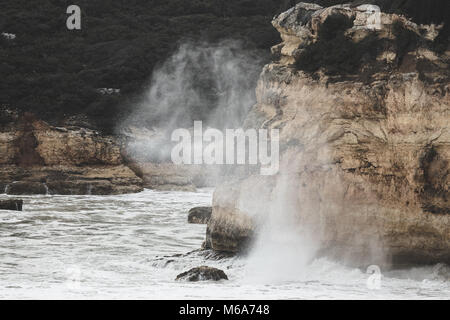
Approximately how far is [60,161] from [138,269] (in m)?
19.8

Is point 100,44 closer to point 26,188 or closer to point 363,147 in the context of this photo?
point 26,188

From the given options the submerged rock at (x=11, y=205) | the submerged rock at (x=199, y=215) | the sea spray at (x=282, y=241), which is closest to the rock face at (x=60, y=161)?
the submerged rock at (x=11, y=205)

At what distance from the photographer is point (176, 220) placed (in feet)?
59.9

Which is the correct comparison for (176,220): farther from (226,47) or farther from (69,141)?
(226,47)

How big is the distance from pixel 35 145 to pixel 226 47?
16.0 metres

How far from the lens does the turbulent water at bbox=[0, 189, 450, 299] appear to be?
26.4 ft

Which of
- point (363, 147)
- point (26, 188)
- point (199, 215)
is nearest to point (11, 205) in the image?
point (199, 215)

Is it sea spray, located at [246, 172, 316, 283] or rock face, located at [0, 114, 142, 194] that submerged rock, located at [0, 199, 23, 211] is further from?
sea spray, located at [246, 172, 316, 283]

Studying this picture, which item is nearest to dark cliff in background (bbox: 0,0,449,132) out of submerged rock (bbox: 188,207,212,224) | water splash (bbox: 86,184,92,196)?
water splash (bbox: 86,184,92,196)

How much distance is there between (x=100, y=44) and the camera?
1652 inches

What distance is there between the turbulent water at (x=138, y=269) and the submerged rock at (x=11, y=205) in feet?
4.34

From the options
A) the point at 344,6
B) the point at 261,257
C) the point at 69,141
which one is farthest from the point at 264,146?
the point at 69,141

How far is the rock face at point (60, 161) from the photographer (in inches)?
1107

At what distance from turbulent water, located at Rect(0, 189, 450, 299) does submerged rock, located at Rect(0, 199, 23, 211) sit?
4.34ft
